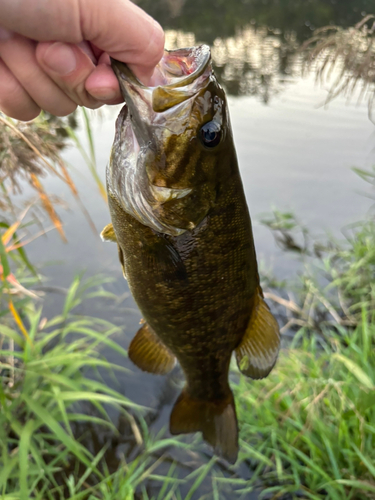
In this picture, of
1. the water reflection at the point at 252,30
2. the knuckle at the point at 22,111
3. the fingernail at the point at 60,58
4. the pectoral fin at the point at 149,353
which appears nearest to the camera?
the fingernail at the point at 60,58

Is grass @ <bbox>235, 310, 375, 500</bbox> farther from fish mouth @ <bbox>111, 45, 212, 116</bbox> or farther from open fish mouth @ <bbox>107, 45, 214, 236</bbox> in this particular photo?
fish mouth @ <bbox>111, 45, 212, 116</bbox>

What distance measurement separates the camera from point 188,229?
1.39 m

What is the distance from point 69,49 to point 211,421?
171 cm

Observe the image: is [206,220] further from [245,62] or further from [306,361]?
[245,62]

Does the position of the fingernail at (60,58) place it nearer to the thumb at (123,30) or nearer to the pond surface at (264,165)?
the thumb at (123,30)

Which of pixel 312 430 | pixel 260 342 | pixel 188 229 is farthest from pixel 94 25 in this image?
pixel 312 430

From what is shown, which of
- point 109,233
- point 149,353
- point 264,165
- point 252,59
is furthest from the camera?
point 252,59

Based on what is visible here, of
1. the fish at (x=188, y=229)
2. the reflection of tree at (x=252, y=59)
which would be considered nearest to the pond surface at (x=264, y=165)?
the reflection of tree at (x=252, y=59)

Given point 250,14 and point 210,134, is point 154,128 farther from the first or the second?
point 250,14

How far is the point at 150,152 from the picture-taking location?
1231 millimetres

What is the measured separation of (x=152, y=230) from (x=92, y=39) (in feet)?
2.02

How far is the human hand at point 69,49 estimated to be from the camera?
3.28 feet

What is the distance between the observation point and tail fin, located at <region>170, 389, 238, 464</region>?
1.88 meters

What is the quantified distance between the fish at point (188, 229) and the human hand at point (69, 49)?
7 centimetres
